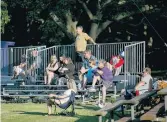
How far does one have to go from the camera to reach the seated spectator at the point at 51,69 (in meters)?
19.6

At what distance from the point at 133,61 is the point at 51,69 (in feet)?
10.3

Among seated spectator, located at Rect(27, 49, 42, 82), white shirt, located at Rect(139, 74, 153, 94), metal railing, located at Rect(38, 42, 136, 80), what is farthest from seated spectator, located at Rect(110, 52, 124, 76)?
white shirt, located at Rect(139, 74, 153, 94)

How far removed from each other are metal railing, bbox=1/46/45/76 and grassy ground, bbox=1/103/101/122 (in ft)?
20.3

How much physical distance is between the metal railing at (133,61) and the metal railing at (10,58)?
17.4 ft

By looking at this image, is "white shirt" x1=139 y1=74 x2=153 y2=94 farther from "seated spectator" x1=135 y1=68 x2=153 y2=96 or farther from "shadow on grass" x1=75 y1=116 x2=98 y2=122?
"shadow on grass" x1=75 y1=116 x2=98 y2=122

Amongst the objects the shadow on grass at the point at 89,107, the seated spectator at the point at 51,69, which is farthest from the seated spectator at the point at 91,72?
Result: the shadow on grass at the point at 89,107

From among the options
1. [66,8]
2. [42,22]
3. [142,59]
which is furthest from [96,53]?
[42,22]

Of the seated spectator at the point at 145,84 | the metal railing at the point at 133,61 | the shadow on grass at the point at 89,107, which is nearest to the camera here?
the seated spectator at the point at 145,84

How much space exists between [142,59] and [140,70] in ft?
1.37

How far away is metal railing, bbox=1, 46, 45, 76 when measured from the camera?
2398cm

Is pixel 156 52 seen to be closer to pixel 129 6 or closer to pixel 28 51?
pixel 129 6

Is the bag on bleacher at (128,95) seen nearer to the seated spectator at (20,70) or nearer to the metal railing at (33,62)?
the metal railing at (33,62)

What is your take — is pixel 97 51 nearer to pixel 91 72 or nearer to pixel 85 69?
pixel 85 69

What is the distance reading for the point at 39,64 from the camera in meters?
22.4
